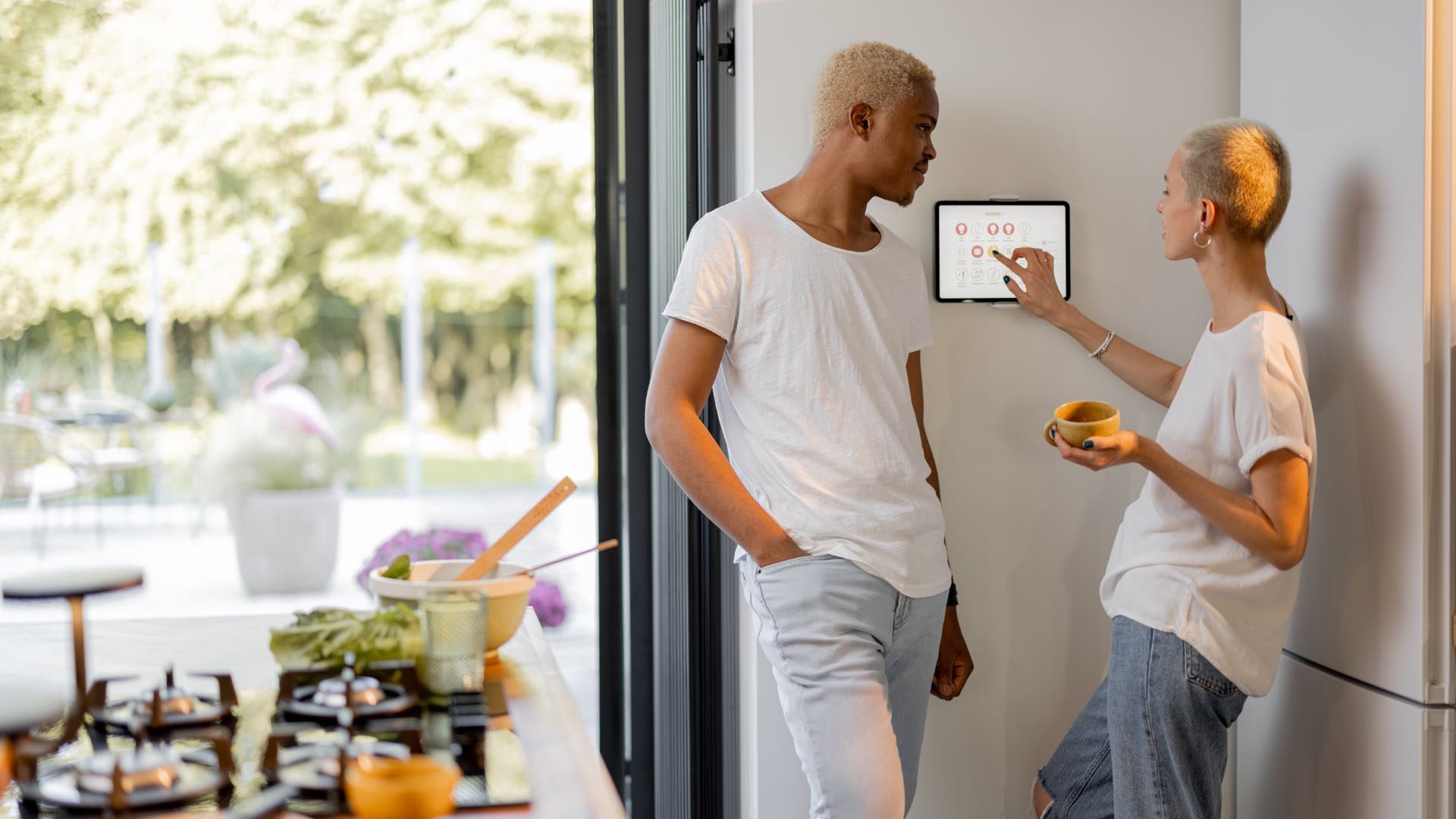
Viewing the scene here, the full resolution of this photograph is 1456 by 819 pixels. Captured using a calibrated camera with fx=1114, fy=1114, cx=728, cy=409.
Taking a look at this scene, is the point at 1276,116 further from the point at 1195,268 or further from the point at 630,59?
the point at 630,59

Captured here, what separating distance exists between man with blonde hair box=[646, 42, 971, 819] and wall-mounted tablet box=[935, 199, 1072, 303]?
0.30 meters

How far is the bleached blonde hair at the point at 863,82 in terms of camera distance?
168cm

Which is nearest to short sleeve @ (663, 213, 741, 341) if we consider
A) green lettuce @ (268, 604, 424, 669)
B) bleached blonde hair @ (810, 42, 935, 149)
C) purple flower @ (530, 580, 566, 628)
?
bleached blonde hair @ (810, 42, 935, 149)

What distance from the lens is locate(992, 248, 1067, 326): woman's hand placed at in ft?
6.62

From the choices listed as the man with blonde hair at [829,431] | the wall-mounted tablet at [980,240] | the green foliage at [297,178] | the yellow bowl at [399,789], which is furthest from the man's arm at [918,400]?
the green foliage at [297,178]

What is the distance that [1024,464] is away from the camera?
2119 millimetres

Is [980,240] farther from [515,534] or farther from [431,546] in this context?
[431,546]

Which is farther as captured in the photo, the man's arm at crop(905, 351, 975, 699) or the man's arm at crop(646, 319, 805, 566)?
the man's arm at crop(905, 351, 975, 699)

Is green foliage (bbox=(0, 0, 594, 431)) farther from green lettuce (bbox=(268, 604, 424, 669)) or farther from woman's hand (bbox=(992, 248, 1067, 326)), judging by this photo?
green lettuce (bbox=(268, 604, 424, 669))

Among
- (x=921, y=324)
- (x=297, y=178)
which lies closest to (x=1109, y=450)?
(x=921, y=324)

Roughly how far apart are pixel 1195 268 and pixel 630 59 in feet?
3.99

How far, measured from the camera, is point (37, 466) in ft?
12.7

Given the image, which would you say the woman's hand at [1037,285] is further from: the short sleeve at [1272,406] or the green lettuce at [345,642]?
the green lettuce at [345,642]

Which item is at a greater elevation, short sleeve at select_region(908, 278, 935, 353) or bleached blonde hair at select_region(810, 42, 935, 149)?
bleached blonde hair at select_region(810, 42, 935, 149)
